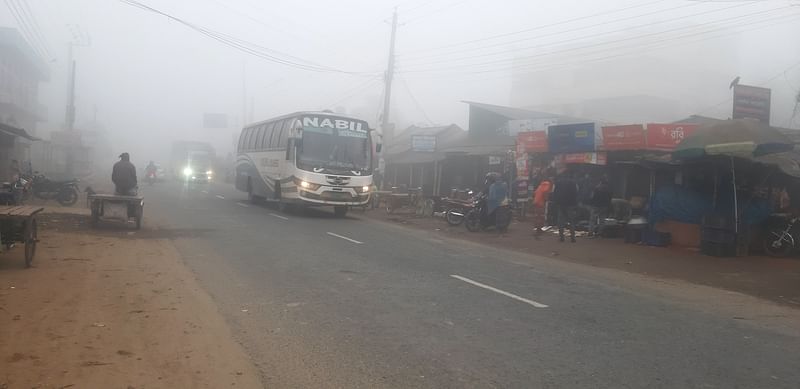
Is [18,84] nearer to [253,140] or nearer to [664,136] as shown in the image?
[253,140]

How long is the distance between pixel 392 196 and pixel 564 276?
1355cm

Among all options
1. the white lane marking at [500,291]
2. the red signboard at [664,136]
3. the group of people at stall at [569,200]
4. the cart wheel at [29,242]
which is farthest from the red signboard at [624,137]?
the cart wheel at [29,242]

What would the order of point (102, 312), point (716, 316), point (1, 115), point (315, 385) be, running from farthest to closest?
point (1, 115) → point (716, 316) → point (102, 312) → point (315, 385)

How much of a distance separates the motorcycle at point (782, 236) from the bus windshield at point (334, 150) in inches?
450

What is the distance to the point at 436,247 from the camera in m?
13.2

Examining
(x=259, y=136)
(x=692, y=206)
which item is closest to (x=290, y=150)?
(x=259, y=136)

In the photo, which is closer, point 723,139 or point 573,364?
point 573,364

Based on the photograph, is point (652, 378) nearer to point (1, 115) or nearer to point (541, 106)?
point (1, 115)

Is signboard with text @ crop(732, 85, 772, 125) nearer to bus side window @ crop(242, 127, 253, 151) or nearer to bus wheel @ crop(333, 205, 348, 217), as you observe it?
bus wheel @ crop(333, 205, 348, 217)

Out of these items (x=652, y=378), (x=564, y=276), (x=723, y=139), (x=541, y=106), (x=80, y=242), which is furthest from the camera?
(x=541, y=106)

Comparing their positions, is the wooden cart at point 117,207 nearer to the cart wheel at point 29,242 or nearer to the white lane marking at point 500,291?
the cart wheel at point 29,242

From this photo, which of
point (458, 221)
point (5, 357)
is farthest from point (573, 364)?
point (458, 221)

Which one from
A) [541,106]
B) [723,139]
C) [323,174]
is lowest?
[323,174]

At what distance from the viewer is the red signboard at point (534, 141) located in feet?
65.2
